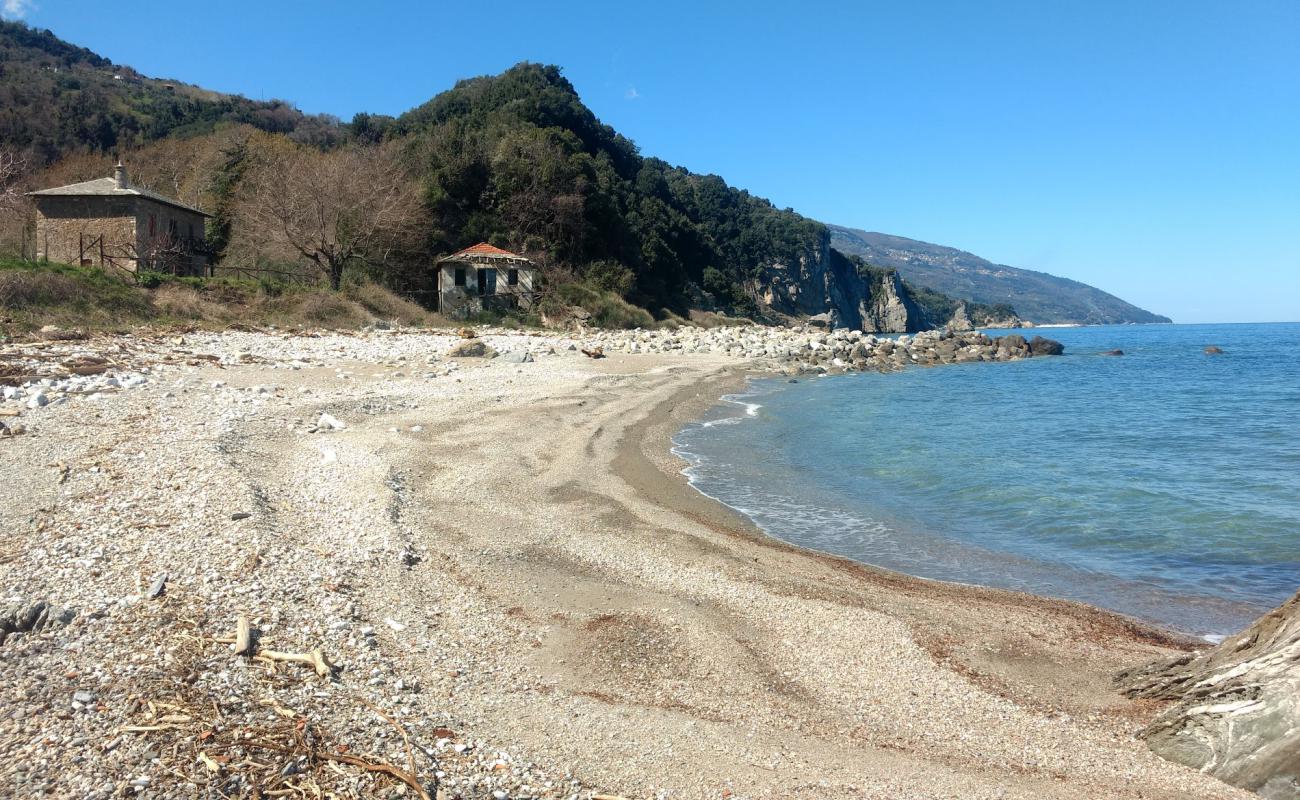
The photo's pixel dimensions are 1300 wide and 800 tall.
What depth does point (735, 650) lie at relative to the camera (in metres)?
5.60

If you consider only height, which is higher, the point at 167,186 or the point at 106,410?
the point at 167,186

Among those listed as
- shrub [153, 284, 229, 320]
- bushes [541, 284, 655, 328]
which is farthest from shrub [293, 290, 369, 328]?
bushes [541, 284, 655, 328]

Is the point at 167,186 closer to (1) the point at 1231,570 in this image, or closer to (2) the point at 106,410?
(2) the point at 106,410

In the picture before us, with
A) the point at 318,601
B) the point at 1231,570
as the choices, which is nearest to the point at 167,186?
the point at 318,601

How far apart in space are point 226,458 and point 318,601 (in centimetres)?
420

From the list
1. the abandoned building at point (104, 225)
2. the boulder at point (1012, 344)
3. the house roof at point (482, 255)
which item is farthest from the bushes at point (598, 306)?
the boulder at point (1012, 344)

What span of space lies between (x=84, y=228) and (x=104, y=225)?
33.4 inches

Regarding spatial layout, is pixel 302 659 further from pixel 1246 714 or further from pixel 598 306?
pixel 598 306

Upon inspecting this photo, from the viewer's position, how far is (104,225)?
29.6 meters

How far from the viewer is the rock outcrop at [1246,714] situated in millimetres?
3885

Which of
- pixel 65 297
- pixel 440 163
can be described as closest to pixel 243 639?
pixel 65 297

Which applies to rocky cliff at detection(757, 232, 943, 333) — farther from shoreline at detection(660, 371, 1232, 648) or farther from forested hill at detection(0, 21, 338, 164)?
shoreline at detection(660, 371, 1232, 648)

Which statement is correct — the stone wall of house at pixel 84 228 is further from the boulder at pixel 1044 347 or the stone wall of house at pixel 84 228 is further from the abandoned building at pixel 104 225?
the boulder at pixel 1044 347

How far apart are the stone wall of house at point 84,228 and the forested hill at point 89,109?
2027 cm
